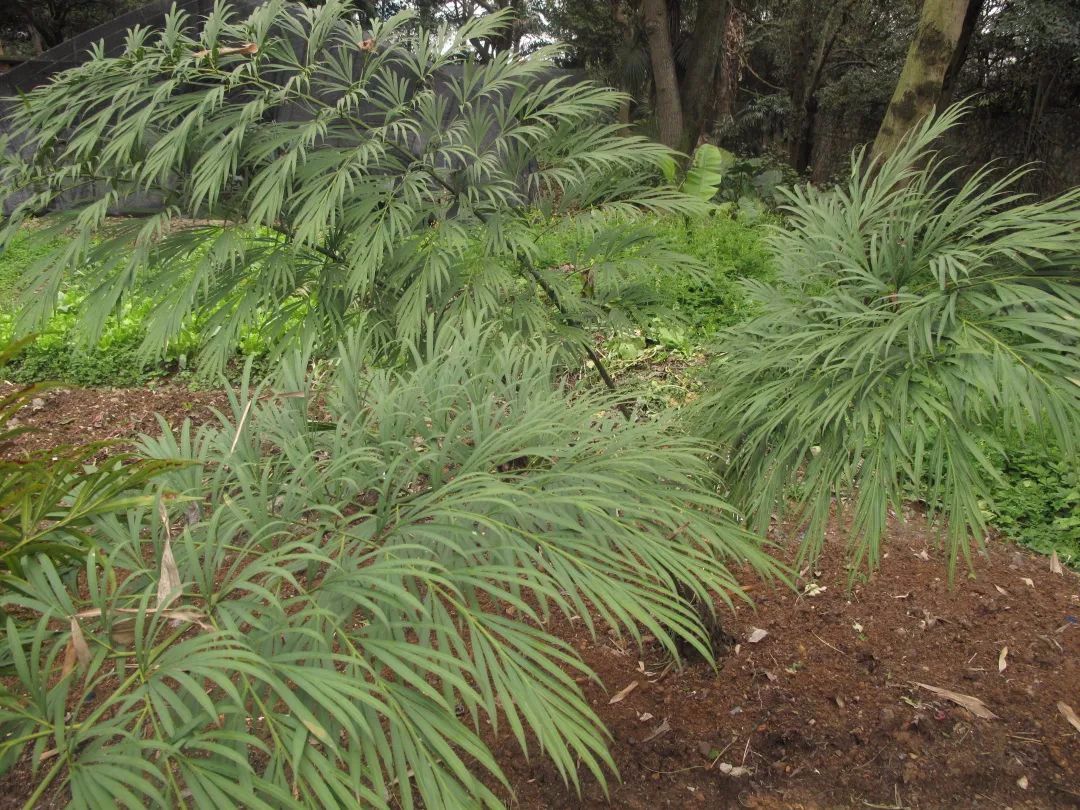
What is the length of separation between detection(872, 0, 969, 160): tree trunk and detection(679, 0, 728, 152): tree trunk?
16.4ft

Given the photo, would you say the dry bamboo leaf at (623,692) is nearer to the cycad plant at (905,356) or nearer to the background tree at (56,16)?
the cycad plant at (905,356)

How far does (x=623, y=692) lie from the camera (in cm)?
198

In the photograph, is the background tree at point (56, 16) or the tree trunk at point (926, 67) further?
the background tree at point (56, 16)

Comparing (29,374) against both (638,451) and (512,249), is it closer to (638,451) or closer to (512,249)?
(512,249)

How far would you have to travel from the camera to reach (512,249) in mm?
1936

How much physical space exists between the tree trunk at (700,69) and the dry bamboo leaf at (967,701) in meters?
8.45

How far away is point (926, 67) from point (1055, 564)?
3159mm

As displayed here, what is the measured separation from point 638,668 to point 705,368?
2.70 feet

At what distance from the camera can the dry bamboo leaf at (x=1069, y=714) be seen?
186cm

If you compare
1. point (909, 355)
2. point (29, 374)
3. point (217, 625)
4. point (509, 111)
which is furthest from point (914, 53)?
point (29, 374)

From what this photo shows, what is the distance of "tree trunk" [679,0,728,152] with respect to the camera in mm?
9582

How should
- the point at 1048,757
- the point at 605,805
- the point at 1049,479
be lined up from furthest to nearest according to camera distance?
the point at 1049,479 → the point at 1048,757 → the point at 605,805

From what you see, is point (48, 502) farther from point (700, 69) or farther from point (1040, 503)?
point (700, 69)

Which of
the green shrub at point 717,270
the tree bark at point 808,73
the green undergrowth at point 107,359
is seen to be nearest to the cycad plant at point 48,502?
the green shrub at point 717,270
